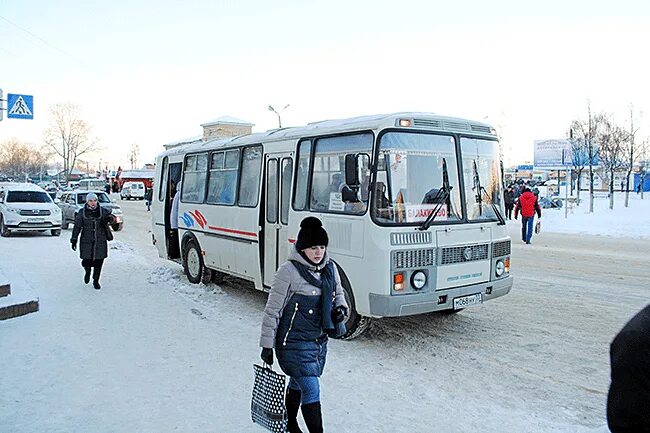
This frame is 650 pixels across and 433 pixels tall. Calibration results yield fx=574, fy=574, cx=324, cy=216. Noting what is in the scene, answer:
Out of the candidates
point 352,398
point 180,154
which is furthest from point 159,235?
point 352,398

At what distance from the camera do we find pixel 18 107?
13266 mm

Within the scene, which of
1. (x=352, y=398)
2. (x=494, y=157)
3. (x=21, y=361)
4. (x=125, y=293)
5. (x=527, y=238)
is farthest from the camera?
(x=527, y=238)

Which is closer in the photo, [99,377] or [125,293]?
[99,377]

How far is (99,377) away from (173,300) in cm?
393

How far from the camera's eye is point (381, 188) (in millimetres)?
6859

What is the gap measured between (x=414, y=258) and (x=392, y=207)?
2.17 ft

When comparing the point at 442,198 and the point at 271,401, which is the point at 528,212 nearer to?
the point at 442,198

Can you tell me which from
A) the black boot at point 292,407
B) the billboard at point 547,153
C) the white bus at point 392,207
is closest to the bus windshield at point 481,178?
the white bus at point 392,207

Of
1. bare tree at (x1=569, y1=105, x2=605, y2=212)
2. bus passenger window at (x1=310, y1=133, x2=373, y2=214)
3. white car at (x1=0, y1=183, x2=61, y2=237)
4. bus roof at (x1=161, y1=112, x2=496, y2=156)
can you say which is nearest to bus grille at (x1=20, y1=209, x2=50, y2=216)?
white car at (x1=0, y1=183, x2=61, y2=237)

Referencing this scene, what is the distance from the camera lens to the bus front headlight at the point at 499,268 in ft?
25.2

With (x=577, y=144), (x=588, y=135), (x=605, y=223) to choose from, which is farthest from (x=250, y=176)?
(x=577, y=144)

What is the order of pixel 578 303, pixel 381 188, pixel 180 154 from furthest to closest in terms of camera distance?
pixel 180 154 → pixel 578 303 → pixel 381 188

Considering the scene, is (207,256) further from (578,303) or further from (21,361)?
(578,303)

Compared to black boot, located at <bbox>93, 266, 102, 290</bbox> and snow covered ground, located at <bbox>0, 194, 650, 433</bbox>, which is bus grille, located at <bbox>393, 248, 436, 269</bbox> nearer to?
snow covered ground, located at <bbox>0, 194, 650, 433</bbox>
